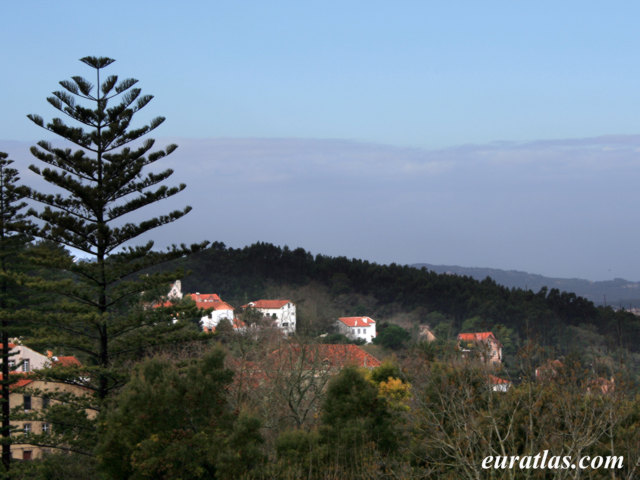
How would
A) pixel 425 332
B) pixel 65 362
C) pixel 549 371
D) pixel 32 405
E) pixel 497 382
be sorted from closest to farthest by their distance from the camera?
pixel 549 371, pixel 497 382, pixel 65 362, pixel 32 405, pixel 425 332

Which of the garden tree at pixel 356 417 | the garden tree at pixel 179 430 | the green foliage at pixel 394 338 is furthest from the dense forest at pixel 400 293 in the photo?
the garden tree at pixel 179 430

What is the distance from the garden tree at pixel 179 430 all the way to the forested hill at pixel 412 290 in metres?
44.6

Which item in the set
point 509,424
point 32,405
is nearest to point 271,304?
point 32,405

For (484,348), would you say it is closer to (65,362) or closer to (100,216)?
(100,216)

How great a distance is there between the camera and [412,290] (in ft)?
247

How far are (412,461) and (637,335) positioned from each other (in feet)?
164

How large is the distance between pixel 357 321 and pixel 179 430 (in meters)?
55.5

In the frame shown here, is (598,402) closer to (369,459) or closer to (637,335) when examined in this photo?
(369,459)

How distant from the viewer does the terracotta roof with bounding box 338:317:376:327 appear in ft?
221

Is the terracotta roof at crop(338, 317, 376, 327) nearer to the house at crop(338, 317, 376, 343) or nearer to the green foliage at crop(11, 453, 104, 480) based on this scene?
the house at crop(338, 317, 376, 343)

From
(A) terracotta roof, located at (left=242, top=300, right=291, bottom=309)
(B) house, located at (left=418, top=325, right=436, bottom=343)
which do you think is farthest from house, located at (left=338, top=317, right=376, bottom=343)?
(A) terracotta roof, located at (left=242, top=300, right=291, bottom=309)

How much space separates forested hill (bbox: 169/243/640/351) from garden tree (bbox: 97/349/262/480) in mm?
44603

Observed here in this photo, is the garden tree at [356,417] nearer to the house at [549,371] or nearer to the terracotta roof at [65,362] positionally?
the house at [549,371]

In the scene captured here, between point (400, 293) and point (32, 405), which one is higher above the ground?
point (32, 405)
